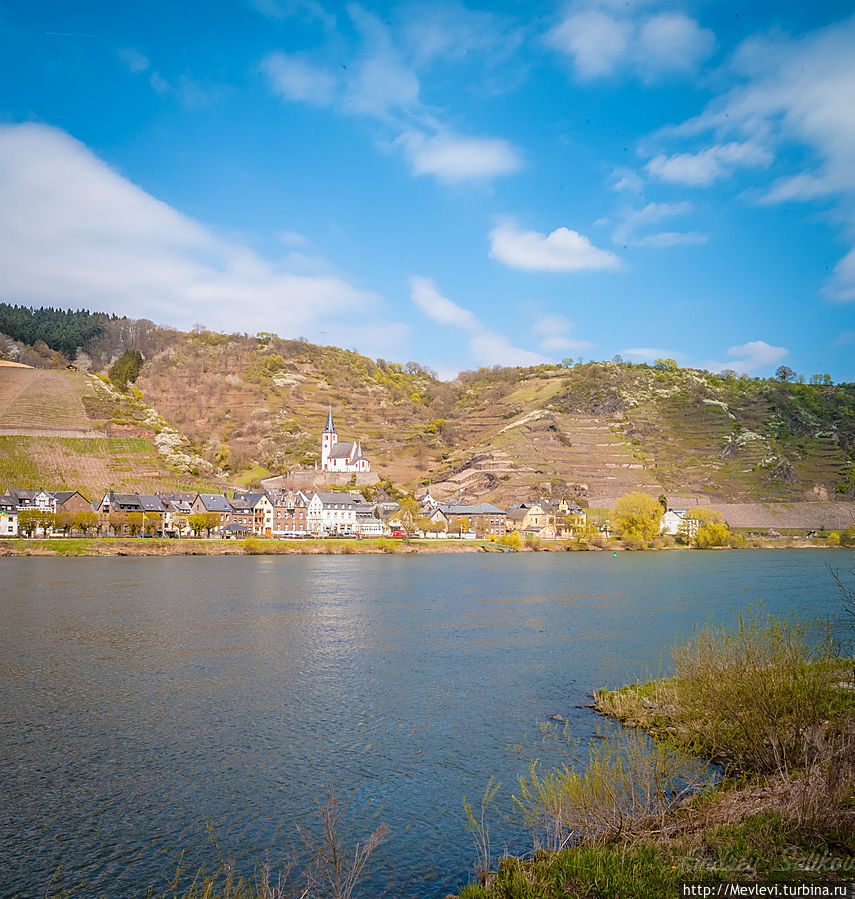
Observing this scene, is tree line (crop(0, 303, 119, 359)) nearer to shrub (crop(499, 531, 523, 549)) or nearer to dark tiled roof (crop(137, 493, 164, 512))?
dark tiled roof (crop(137, 493, 164, 512))

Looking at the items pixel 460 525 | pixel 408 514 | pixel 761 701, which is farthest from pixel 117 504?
pixel 761 701

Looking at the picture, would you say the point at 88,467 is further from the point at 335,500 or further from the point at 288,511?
the point at 335,500

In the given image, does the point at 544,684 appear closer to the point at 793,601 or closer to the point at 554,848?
the point at 554,848

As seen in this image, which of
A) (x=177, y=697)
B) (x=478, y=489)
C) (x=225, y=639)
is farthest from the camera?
(x=478, y=489)

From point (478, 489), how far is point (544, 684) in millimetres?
115784

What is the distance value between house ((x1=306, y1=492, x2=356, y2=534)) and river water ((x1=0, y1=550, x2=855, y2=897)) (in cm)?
6178

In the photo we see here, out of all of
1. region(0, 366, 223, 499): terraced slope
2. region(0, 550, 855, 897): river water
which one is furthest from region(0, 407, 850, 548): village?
region(0, 550, 855, 897): river water

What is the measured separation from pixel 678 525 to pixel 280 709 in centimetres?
10223

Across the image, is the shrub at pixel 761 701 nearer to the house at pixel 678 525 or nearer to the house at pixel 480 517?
the house at pixel 678 525

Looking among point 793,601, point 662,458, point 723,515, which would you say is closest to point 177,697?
point 793,601

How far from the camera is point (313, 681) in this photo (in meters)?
22.3

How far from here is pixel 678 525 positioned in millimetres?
110062

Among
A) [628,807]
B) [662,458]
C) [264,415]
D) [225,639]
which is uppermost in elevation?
[264,415]

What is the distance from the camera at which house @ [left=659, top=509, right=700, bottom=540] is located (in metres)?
Answer: 106
